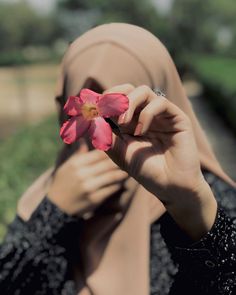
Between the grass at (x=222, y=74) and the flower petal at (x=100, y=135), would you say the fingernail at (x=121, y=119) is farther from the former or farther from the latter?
the grass at (x=222, y=74)

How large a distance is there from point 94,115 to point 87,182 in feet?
2.10

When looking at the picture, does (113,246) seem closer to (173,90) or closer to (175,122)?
(173,90)

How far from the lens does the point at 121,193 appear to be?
1883 mm

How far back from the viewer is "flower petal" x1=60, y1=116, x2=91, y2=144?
3.86ft

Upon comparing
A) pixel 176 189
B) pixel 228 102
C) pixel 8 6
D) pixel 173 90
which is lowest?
pixel 8 6

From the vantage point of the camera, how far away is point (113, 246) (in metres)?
1.89

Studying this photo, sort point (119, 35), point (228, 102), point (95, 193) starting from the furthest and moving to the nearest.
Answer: point (228, 102) < point (119, 35) < point (95, 193)

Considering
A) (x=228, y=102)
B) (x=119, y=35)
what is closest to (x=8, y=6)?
(x=228, y=102)

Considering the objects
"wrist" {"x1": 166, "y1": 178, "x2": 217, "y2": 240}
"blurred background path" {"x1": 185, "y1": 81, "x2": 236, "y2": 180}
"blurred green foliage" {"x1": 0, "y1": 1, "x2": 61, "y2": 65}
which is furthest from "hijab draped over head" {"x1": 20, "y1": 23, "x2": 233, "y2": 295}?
"blurred green foliage" {"x1": 0, "y1": 1, "x2": 61, "y2": 65}

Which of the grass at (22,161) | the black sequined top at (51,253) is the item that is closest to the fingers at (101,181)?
the black sequined top at (51,253)

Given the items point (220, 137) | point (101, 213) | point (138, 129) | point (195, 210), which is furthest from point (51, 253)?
point (220, 137)

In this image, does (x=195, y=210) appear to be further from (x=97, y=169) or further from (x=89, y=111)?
(x=97, y=169)

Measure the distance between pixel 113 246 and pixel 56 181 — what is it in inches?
10.3

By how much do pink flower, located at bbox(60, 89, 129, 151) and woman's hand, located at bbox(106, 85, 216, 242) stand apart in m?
0.07
